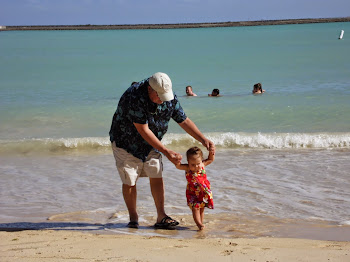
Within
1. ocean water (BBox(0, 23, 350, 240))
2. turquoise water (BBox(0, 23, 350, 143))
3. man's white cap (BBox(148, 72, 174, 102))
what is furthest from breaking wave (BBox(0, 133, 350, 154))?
man's white cap (BBox(148, 72, 174, 102))

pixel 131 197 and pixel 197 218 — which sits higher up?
pixel 131 197

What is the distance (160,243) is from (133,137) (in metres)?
1.01

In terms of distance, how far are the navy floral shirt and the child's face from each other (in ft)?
1.15

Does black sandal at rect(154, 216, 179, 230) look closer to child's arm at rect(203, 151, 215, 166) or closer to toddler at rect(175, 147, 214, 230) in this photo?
toddler at rect(175, 147, 214, 230)

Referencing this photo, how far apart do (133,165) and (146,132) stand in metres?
0.45

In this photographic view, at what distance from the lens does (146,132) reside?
4523 millimetres

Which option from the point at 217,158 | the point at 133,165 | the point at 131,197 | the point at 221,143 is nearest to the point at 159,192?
the point at 131,197

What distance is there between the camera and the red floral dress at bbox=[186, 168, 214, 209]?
4.90m

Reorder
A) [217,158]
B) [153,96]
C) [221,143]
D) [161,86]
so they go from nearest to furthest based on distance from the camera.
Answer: [161,86] → [153,96] → [217,158] → [221,143]

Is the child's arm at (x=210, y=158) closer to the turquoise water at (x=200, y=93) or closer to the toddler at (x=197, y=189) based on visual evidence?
the toddler at (x=197, y=189)

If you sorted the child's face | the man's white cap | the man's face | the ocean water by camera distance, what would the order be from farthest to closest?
1. the ocean water
2. the child's face
3. the man's face
4. the man's white cap

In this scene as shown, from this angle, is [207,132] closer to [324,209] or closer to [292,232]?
[324,209]

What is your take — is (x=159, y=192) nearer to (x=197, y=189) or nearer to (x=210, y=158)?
(x=197, y=189)

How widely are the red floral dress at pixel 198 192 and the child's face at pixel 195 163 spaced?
0.05 metres
